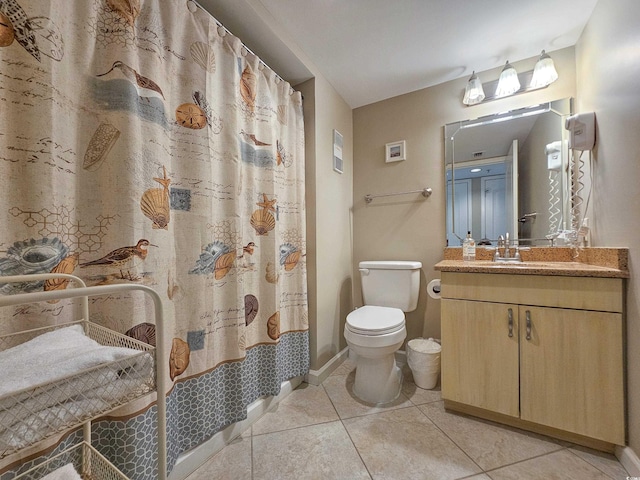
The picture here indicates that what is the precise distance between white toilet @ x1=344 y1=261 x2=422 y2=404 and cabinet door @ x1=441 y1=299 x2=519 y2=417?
0.28m

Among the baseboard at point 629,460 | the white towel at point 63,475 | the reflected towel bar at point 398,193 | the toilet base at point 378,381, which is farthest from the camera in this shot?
the reflected towel bar at point 398,193

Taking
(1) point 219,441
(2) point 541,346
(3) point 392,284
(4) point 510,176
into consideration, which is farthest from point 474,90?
(1) point 219,441

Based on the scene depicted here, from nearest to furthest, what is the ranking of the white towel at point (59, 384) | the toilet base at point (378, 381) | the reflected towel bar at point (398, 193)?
1. the white towel at point (59, 384)
2. the toilet base at point (378, 381)
3. the reflected towel bar at point (398, 193)

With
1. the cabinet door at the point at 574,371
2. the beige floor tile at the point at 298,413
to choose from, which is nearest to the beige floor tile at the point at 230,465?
the beige floor tile at the point at 298,413

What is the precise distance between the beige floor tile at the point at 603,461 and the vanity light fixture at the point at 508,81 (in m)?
2.05

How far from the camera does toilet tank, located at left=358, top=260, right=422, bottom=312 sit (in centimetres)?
188

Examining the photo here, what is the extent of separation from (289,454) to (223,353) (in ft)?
1.81

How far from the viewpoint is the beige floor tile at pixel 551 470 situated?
41.5 inches

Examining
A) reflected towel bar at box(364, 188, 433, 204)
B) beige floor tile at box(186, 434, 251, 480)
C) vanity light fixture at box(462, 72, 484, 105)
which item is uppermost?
vanity light fixture at box(462, 72, 484, 105)

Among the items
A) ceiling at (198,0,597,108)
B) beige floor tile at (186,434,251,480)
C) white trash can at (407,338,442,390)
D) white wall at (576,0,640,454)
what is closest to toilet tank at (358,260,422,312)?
white trash can at (407,338,442,390)

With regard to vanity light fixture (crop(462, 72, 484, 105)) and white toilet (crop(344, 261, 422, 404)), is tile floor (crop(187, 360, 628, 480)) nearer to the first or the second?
white toilet (crop(344, 261, 422, 404))

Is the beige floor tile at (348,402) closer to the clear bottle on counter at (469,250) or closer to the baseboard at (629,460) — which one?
the baseboard at (629,460)

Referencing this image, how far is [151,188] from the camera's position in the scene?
934 millimetres

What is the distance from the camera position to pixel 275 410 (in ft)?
4.94
